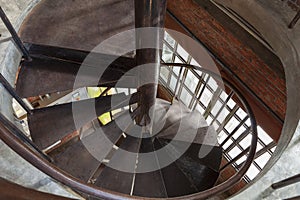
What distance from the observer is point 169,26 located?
4.06 meters

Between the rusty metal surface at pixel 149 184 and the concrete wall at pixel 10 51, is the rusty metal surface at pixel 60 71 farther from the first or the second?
the rusty metal surface at pixel 149 184

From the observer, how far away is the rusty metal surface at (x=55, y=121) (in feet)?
7.29

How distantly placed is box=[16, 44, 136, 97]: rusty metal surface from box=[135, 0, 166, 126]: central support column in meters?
0.35

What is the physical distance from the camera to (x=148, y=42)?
61.5 inches

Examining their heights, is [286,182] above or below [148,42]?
below

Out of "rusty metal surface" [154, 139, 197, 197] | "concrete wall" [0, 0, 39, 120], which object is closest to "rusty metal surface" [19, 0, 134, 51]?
"concrete wall" [0, 0, 39, 120]

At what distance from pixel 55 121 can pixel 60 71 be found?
15.1 inches

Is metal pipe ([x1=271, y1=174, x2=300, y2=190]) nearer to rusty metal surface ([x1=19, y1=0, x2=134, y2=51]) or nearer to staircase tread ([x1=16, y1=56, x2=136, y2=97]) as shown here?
staircase tread ([x1=16, y1=56, x2=136, y2=97])

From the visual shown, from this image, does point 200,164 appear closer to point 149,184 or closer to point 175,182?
point 175,182

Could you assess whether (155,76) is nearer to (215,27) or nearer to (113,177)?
(113,177)

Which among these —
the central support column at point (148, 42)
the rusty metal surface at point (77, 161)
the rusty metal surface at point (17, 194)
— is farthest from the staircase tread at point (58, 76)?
the rusty metal surface at point (17, 194)

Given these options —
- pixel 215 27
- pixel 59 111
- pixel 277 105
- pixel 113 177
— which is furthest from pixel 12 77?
pixel 277 105

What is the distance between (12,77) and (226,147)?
11.8ft

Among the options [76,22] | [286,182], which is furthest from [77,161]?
[286,182]
